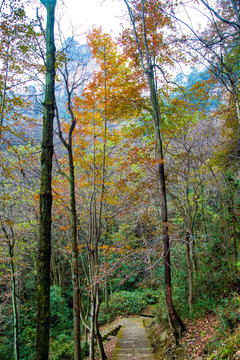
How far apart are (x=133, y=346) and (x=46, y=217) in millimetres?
6509

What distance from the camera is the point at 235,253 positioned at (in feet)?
18.7

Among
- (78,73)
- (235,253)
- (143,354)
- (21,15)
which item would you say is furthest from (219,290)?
(21,15)

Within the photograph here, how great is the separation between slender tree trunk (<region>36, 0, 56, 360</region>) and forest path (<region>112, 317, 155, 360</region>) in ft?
14.8

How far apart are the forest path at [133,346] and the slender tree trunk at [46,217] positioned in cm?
452

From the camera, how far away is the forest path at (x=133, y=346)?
6320 mm

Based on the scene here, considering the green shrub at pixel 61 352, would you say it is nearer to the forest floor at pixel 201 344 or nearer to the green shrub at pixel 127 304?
the green shrub at pixel 127 304

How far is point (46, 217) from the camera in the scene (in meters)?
3.44

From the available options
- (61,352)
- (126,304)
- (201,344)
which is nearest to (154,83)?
(201,344)

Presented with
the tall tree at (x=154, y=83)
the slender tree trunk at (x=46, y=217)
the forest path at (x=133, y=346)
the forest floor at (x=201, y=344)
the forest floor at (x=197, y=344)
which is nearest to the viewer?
the slender tree trunk at (x=46, y=217)

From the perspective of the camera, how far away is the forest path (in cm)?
632

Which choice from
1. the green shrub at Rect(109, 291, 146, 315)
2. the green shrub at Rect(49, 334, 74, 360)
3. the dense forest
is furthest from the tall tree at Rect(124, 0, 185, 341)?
the green shrub at Rect(109, 291, 146, 315)

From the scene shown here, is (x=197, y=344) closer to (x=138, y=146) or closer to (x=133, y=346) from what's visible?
(x=133, y=346)

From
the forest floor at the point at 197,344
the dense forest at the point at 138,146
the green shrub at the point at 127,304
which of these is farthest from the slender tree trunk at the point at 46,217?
the green shrub at the point at 127,304

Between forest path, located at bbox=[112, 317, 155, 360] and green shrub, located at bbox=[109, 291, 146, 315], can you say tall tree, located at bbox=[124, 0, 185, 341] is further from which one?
green shrub, located at bbox=[109, 291, 146, 315]
